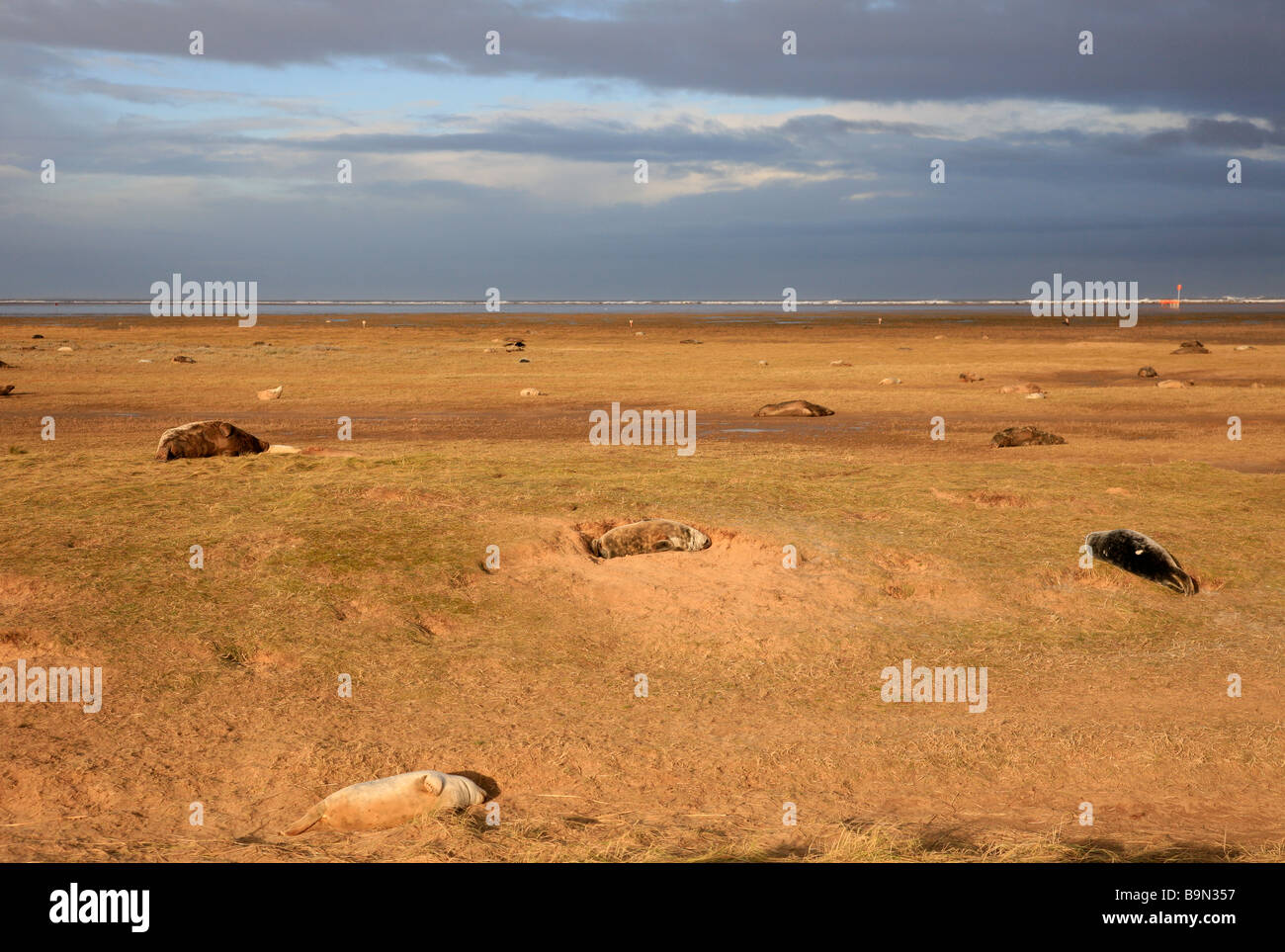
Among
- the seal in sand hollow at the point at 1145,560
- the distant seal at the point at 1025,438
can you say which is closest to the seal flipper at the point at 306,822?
the seal in sand hollow at the point at 1145,560

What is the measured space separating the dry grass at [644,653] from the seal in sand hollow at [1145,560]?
0.45 ft

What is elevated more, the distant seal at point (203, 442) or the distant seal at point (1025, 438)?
the distant seal at point (203, 442)

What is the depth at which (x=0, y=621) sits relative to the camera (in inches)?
325

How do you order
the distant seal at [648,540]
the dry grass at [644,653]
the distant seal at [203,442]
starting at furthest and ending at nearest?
1. the distant seal at [203,442]
2. the distant seal at [648,540]
3. the dry grass at [644,653]

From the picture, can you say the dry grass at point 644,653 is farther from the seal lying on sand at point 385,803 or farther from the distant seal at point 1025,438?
the distant seal at point 1025,438

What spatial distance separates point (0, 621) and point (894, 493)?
8.87 meters

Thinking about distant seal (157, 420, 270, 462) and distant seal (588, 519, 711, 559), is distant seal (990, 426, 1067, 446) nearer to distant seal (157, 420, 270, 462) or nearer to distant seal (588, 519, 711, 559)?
distant seal (588, 519, 711, 559)

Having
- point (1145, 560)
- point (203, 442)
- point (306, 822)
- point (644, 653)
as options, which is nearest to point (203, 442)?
point (203, 442)

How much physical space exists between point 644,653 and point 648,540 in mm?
1921

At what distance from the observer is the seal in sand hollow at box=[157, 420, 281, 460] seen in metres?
14.3

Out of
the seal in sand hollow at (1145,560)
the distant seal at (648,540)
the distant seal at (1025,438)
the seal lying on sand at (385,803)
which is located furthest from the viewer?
the distant seal at (1025,438)

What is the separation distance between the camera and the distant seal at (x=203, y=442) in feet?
46.9

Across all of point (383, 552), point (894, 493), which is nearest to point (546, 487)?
point (383, 552)

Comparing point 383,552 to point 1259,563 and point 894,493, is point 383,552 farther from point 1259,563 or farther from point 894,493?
point 1259,563
